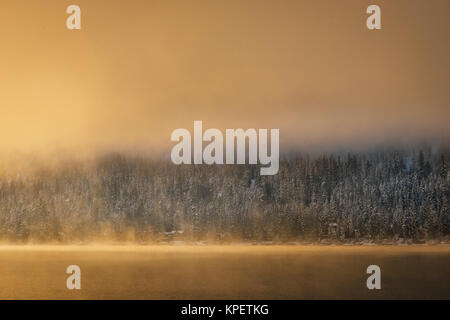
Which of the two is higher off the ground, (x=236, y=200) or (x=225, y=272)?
(x=236, y=200)

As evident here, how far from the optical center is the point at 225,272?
7074mm

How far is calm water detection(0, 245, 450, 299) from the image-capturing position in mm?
7008

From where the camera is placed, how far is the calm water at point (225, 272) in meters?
7.01

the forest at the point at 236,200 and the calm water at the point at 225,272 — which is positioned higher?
the forest at the point at 236,200

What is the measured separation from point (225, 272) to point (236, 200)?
87cm

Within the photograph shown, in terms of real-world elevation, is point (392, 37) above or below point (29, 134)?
above

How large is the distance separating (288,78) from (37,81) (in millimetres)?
3071

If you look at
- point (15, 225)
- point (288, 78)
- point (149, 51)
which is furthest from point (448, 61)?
point (15, 225)

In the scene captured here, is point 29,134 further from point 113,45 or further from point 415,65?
point 415,65

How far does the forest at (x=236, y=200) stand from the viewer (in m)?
7.12

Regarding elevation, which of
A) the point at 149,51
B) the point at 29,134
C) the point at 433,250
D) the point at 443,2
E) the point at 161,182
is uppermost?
the point at 443,2

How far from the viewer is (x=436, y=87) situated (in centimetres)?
709

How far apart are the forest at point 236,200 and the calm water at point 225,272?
0.49 ft

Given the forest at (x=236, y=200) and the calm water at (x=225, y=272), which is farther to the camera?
the forest at (x=236, y=200)
